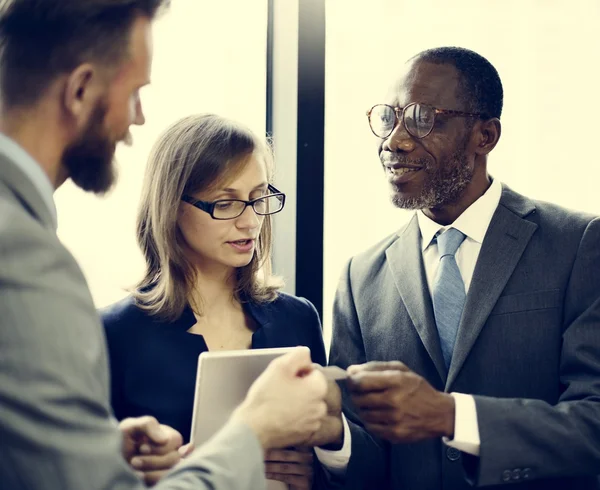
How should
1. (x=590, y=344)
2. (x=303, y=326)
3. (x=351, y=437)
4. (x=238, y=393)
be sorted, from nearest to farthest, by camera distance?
(x=238, y=393) → (x=590, y=344) → (x=351, y=437) → (x=303, y=326)

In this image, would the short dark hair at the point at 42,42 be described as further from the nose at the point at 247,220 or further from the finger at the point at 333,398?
the finger at the point at 333,398

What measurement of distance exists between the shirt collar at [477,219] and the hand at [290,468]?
0.66 m

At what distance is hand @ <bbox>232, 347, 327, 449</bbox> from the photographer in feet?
4.01

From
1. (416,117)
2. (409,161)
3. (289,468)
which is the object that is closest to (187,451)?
(289,468)

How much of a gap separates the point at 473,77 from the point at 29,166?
1447 mm

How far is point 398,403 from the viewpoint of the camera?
5.31ft

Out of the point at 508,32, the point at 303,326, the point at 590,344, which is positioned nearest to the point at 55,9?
the point at 303,326

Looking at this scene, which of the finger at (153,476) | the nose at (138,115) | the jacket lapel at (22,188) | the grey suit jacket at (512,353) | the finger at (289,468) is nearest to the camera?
the jacket lapel at (22,188)

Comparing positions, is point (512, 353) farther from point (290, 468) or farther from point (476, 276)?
point (290, 468)

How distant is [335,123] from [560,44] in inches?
36.0

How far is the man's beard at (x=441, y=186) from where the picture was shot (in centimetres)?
203

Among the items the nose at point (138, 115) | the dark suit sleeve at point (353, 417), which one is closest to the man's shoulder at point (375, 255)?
the dark suit sleeve at point (353, 417)

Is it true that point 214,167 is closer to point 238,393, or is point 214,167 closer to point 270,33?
point 238,393

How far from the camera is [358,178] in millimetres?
2721
